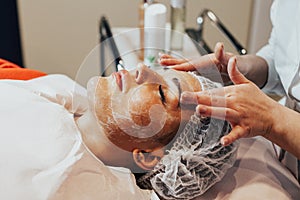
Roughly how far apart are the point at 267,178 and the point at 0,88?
0.69 meters

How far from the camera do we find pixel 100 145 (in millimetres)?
970

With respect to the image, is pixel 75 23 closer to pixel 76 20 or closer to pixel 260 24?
pixel 76 20

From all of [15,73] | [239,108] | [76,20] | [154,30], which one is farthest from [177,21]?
[239,108]

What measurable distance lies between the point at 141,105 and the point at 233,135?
207 mm

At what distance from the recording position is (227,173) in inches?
38.9

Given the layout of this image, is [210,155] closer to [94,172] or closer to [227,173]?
[227,173]

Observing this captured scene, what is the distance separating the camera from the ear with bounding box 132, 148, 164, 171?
938mm

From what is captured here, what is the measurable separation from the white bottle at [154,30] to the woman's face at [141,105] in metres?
0.45

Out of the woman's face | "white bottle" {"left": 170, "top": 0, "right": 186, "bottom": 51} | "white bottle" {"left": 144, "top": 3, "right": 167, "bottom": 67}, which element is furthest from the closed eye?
"white bottle" {"left": 170, "top": 0, "right": 186, "bottom": 51}

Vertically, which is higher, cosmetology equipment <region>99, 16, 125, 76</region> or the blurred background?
cosmetology equipment <region>99, 16, 125, 76</region>

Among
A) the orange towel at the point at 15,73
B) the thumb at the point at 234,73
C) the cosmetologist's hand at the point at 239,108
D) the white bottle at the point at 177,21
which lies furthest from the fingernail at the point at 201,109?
the white bottle at the point at 177,21

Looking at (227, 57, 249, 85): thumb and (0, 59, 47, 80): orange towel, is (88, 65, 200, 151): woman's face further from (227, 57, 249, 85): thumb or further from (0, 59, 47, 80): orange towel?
(0, 59, 47, 80): orange towel

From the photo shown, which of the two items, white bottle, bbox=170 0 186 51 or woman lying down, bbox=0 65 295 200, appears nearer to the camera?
woman lying down, bbox=0 65 295 200

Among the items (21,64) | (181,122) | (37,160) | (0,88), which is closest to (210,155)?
(181,122)
